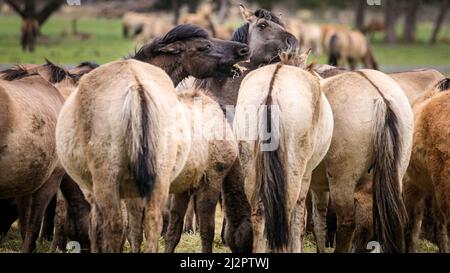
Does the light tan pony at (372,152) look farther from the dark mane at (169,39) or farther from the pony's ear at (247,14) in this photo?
the pony's ear at (247,14)

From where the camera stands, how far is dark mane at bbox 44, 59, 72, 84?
30.1 feet

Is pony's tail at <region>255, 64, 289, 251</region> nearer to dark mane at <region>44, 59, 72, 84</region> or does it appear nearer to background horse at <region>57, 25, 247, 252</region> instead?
background horse at <region>57, 25, 247, 252</region>

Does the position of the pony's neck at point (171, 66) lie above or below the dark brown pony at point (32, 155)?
above

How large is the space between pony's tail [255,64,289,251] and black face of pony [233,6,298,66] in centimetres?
286

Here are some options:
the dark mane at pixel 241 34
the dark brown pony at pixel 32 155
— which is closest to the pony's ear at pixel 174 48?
the dark brown pony at pixel 32 155

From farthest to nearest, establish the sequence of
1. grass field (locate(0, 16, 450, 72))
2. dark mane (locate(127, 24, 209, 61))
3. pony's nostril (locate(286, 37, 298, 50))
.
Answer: grass field (locate(0, 16, 450, 72)) → pony's nostril (locate(286, 37, 298, 50)) → dark mane (locate(127, 24, 209, 61))

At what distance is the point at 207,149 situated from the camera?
24.0 feet

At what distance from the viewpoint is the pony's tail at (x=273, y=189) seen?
609 cm

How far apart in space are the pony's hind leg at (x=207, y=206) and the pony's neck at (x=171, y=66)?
1.12 m

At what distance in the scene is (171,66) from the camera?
314 inches

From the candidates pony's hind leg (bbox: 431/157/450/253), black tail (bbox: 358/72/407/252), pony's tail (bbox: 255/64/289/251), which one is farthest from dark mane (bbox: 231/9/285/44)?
pony's tail (bbox: 255/64/289/251)

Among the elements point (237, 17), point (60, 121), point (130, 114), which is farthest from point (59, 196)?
point (237, 17)

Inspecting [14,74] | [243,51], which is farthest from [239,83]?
[14,74]
